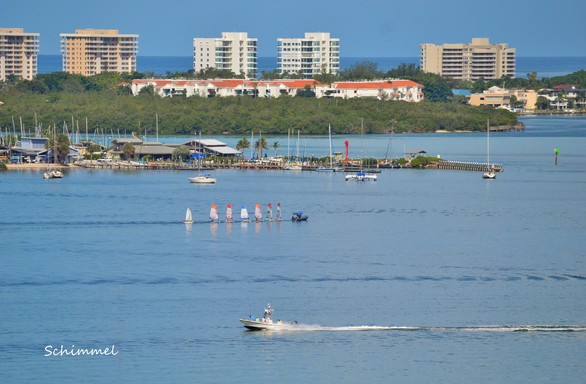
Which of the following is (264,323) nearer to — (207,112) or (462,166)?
(462,166)

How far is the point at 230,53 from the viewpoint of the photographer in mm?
73938

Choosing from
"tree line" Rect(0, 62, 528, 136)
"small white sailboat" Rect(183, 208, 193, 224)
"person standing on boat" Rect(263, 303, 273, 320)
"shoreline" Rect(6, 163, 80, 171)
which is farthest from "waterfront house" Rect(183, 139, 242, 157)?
"person standing on boat" Rect(263, 303, 273, 320)

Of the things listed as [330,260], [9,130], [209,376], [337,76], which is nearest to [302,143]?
[9,130]

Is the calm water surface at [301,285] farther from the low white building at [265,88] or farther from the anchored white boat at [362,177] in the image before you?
the low white building at [265,88]

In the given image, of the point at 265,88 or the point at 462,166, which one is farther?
the point at 265,88

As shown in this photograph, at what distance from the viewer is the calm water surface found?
15.5 m

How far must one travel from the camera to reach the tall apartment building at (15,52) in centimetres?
7706

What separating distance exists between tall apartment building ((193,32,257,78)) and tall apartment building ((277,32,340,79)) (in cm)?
202

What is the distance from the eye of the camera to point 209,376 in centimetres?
1491

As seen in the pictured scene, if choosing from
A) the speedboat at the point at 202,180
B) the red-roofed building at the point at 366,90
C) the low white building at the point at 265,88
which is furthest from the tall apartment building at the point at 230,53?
the speedboat at the point at 202,180

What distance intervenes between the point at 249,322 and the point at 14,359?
9.27 feet

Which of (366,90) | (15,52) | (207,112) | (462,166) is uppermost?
(15,52)

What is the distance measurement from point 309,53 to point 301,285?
57227mm

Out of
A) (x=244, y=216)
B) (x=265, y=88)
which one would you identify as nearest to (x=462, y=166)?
(x=244, y=216)
